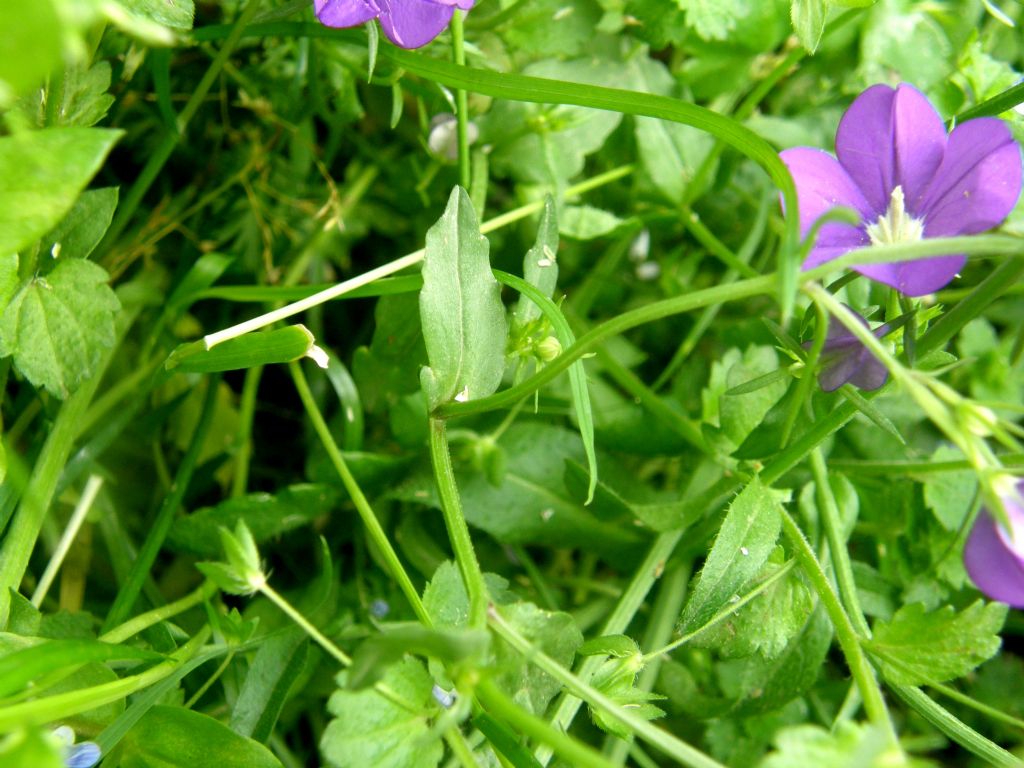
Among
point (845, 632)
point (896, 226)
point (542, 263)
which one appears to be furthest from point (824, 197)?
point (845, 632)

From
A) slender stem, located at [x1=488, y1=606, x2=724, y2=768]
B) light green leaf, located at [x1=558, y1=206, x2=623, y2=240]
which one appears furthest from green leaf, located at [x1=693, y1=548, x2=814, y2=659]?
light green leaf, located at [x1=558, y1=206, x2=623, y2=240]

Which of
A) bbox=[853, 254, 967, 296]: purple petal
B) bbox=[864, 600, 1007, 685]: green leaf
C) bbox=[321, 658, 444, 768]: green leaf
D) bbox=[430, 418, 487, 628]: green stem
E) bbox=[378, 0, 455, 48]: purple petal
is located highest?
bbox=[378, 0, 455, 48]: purple petal

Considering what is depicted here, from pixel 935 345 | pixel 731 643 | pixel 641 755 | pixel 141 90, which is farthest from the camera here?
pixel 141 90

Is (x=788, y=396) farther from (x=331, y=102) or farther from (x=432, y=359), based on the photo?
(x=331, y=102)

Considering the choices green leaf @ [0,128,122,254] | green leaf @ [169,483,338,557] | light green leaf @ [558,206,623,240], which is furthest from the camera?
light green leaf @ [558,206,623,240]

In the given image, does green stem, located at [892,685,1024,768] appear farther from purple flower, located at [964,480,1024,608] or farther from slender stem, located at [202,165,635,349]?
slender stem, located at [202,165,635,349]

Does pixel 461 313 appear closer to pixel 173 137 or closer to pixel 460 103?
pixel 460 103

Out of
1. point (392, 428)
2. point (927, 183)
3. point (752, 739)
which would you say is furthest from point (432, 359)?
point (752, 739)
